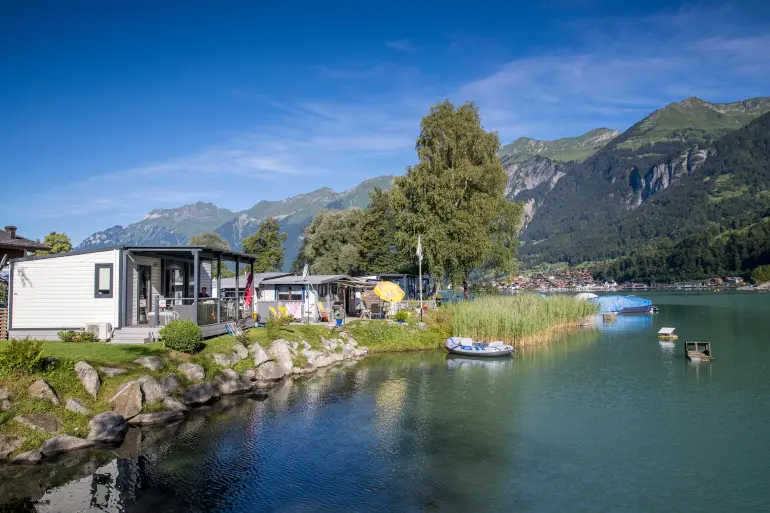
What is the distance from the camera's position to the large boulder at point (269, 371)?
2741 cm

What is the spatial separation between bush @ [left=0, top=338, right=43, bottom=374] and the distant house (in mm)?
26422

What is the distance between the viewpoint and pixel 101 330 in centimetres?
2650

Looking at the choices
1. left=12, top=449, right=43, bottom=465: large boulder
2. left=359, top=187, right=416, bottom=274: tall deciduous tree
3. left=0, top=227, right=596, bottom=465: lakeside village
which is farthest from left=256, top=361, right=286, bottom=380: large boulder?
left=359, top=187, right=416, bottom=274: tall deciduous tree

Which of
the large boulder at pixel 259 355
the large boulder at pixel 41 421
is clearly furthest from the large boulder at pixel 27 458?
the large boulder at pixel 259 355

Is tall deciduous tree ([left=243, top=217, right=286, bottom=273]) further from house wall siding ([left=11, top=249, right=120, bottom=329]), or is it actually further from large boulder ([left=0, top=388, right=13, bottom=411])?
large boulder ([left=0, top=388, right=13, bottom=411])

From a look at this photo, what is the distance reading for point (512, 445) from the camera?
1812 centimetres

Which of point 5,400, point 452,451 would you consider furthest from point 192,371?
point 452,451

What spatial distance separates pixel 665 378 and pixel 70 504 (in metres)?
29.3

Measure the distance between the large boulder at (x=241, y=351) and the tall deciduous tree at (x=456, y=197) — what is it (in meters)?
26.9

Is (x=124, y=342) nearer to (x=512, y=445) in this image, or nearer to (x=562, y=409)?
(x=512, y=445)

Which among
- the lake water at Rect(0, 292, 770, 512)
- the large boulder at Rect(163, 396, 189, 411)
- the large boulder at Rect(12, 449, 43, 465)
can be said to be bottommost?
the lake water at Rect(0, 292, 770, 512)

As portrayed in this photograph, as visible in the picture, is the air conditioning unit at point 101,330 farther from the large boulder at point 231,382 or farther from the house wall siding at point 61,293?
the large boulder at point 231,382

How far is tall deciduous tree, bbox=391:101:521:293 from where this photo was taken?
5091cm

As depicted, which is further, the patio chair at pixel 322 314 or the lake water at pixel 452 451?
the patio chair at pixel 322 314
